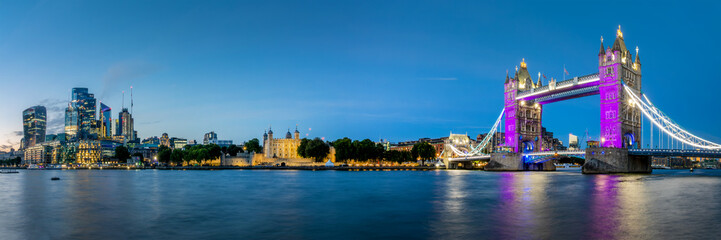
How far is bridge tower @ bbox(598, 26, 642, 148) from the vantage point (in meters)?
68.6

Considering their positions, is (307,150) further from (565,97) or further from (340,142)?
(565,97)

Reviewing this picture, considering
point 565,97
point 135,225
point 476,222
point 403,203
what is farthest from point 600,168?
point 135,225

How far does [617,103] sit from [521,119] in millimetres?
24116

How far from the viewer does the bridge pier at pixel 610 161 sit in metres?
64.9

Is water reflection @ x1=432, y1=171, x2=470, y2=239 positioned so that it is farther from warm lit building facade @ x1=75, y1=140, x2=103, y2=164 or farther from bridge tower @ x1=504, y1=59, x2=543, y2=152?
warm lit building facade @ x1=75, y1=140, x2=103, y2=164

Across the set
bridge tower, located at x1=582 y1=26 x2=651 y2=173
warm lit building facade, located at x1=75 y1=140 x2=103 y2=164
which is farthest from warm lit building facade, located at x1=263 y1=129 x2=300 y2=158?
bridge tower, located at x1=582 y1=26 x2=651 y2=173

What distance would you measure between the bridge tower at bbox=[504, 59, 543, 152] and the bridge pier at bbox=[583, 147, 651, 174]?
2203cm

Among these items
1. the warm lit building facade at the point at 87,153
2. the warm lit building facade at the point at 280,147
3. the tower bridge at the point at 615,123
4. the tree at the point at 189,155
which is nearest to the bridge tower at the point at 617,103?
the tower bridge at the point at 615,123

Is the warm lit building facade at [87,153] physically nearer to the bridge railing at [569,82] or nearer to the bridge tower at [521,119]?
the bridge tower at [521,119]

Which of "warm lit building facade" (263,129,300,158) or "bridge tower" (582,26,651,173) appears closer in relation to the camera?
"bridge tower" (582,26,651,173)

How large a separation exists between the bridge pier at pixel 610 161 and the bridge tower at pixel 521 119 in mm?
22029

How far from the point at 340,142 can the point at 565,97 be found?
172 feet

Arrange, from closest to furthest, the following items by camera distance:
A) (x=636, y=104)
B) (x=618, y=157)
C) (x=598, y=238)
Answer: (x=598, y=238)
(x=618, y=157)
(x=636, y=104)

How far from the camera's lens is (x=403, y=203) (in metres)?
29.4
